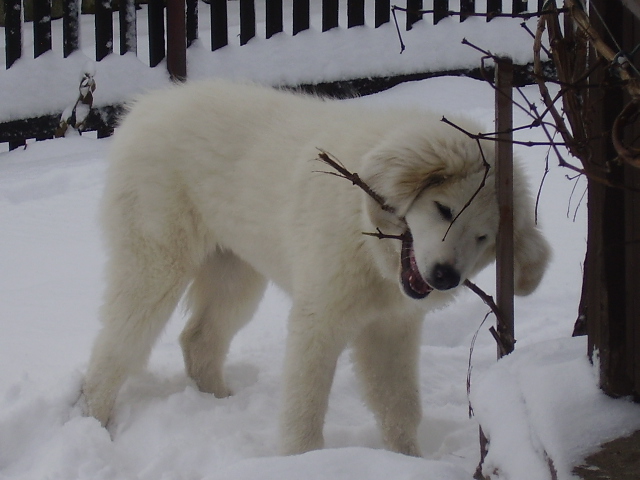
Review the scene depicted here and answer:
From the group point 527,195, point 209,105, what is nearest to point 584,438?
point 527,195

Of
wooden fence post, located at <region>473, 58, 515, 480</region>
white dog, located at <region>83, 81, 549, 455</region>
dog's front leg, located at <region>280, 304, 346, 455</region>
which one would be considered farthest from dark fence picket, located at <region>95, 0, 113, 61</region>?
wooden fence post, located at <region>473, 58, 515, 480</region>

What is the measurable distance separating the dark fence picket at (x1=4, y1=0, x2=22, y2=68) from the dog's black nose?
5985 millimetres

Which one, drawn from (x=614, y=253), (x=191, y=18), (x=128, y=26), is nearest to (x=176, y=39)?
(x=191, y=18)

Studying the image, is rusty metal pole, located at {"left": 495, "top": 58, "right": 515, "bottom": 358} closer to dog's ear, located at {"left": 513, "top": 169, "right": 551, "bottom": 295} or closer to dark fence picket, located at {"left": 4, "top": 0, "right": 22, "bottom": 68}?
dog's ear, located at {"left": 513, "top": 169, "right": 551, "bottom": 295}

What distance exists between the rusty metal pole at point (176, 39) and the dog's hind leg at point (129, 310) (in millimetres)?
4296

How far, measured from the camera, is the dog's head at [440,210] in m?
2.69

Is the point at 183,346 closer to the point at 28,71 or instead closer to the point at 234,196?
the point at 234,196

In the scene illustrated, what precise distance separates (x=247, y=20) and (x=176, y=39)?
2.61 feet

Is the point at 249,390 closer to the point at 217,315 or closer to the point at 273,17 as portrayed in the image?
the point at 217,315

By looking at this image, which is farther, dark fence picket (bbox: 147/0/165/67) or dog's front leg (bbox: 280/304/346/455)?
dark fence picket (bbox: 147/0/165/67)

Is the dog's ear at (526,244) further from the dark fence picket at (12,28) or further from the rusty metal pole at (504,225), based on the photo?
the dark fence picket at (12,28)

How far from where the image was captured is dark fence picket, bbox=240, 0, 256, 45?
806 cm

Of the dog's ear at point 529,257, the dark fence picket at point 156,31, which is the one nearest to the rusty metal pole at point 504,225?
Result: the dog's ear at point 529,257

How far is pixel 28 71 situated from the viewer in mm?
7555
